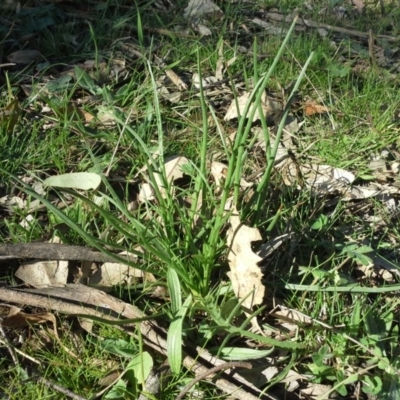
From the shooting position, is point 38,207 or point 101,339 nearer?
point 101,339

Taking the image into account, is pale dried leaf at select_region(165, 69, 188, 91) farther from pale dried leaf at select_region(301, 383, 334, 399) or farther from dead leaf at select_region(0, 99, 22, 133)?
pale dried leaf at select_region(301, 383, 334, 399)

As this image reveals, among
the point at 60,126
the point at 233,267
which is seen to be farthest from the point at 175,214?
the point at 60,126

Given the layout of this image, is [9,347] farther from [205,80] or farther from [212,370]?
[205,80]

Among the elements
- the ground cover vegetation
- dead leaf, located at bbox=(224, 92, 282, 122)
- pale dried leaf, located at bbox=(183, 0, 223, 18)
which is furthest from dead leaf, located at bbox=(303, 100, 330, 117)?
pale dried leaf, located at bbox=(183, 0, 223, 18)

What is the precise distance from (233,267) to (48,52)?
1608 mm

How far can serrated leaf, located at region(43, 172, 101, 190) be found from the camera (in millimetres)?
2209

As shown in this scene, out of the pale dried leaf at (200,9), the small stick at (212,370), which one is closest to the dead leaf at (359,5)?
the pale dried leaf at (200,9)

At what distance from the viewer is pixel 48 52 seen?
3135 millimetres

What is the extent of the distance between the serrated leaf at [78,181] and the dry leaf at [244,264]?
18.8 inches

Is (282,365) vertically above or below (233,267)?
below

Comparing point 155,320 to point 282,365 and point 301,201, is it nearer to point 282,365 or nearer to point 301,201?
point 282,365

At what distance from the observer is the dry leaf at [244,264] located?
2018 mm

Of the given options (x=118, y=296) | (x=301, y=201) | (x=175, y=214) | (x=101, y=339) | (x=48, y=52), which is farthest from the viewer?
(x=48, y=52)

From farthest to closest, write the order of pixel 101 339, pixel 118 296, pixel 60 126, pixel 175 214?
pixel 60 126, pixel 175 214, pixel 118 296, pixel 101 339
